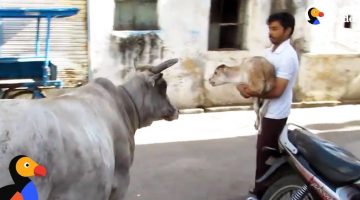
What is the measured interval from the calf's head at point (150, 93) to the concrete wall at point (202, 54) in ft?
14.2

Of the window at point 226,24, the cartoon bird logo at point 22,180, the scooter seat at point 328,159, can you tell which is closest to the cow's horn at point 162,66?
the scooter seat at point 328,159

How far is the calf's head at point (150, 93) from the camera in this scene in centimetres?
368

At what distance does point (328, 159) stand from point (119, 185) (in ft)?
4.73

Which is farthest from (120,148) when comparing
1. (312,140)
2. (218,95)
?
(218,95)

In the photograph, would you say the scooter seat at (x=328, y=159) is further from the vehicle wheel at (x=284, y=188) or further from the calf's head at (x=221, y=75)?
the calf's head at (x=221, y=75)

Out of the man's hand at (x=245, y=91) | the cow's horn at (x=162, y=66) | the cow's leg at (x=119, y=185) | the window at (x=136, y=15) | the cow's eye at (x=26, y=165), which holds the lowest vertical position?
the cow's leg at (x=119, y=185)

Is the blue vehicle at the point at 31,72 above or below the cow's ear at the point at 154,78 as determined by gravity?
below

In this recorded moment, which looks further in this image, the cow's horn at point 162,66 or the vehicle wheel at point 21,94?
the vehicle wheel at point 21,94

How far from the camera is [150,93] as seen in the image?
3766mm

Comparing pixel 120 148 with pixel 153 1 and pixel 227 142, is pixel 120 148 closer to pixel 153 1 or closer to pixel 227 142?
pixel 227 142

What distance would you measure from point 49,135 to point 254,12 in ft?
22.2

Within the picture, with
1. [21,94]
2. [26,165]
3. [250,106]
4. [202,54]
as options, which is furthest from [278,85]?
[250,106]

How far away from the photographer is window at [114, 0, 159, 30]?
8.28 meters

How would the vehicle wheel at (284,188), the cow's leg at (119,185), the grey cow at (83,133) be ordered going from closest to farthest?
the grey cow at (83,133) → the cow's leg at (119,185) → the vehicle wheel at (284,188)
